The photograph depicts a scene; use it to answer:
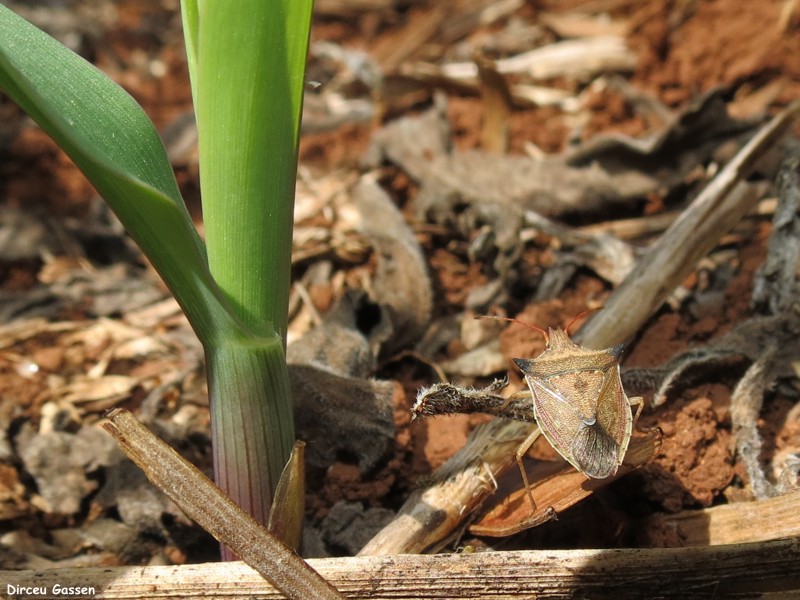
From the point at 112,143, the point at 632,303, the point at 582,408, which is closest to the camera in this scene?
the point at 112,143

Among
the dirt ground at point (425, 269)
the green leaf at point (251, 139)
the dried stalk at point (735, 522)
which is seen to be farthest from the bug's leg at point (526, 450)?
the green leaf at point (251, 139)

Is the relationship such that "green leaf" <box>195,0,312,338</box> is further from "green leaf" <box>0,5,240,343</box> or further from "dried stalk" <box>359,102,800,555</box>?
"dried stalk" <box>359,102,800,555</box>

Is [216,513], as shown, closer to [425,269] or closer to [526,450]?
[526,450]

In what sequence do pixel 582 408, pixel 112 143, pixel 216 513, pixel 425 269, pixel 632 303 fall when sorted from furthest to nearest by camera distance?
pixel 425 269, pixel 632 303, pixel 582 408, pixel 216 513, pixel 112 143

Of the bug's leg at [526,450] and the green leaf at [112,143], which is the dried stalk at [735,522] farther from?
the green leaf at [112,143]

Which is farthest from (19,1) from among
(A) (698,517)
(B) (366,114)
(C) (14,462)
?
(A) (698,517)

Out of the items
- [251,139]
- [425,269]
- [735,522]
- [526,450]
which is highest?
[251,139]

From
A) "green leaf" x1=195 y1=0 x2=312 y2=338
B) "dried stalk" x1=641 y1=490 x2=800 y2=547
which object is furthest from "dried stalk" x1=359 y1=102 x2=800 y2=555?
"green leaf" x1=195 y1=0 x2=312 y2=338

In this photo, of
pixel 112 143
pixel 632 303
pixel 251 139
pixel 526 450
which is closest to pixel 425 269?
pixel 632 303
